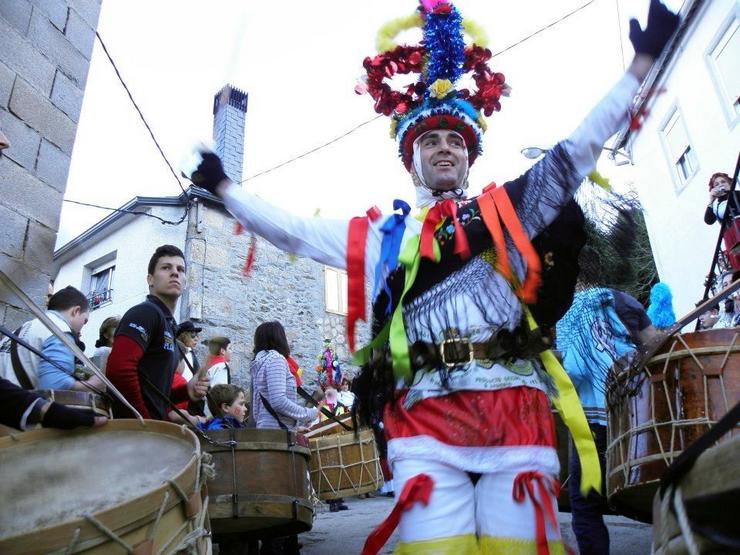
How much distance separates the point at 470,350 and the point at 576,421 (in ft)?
1.31

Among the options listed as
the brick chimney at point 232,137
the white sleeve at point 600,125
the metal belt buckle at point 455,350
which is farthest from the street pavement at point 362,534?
the brick chimney at point 232,137

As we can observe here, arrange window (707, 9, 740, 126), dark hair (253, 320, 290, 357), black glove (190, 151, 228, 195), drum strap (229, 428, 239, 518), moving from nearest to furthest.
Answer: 1. black glove (190, 151, 228, 195)
2. drum strap (229, 428, 239, 518)
3. dark hair (253, 320, 290, 357)
4. window (707, 9, 740, 126)

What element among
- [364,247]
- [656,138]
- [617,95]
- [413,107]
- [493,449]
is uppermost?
[656,138]

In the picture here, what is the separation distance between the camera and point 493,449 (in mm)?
1804

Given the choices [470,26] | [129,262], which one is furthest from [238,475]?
[129,262]

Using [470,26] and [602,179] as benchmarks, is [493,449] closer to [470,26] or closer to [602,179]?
[602,179]

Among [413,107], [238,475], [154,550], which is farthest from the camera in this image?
[238,475]

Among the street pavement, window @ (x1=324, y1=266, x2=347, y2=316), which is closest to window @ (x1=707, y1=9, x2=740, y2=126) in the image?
the street pavement

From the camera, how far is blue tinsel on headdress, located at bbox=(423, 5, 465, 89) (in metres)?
2.67

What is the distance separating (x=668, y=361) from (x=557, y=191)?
792 mm

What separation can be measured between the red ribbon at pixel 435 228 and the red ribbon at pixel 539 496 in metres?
0.72

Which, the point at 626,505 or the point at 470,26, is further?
the point at 470,26

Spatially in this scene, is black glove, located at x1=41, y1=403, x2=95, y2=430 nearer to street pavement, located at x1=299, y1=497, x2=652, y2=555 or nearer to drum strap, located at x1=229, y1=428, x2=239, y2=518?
drum strap, located at x1=229, y1=428, x2=239, y2=518

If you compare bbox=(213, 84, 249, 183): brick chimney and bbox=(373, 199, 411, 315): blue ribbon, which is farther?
bbox=(213, 84, 249, 183): brick chimney
